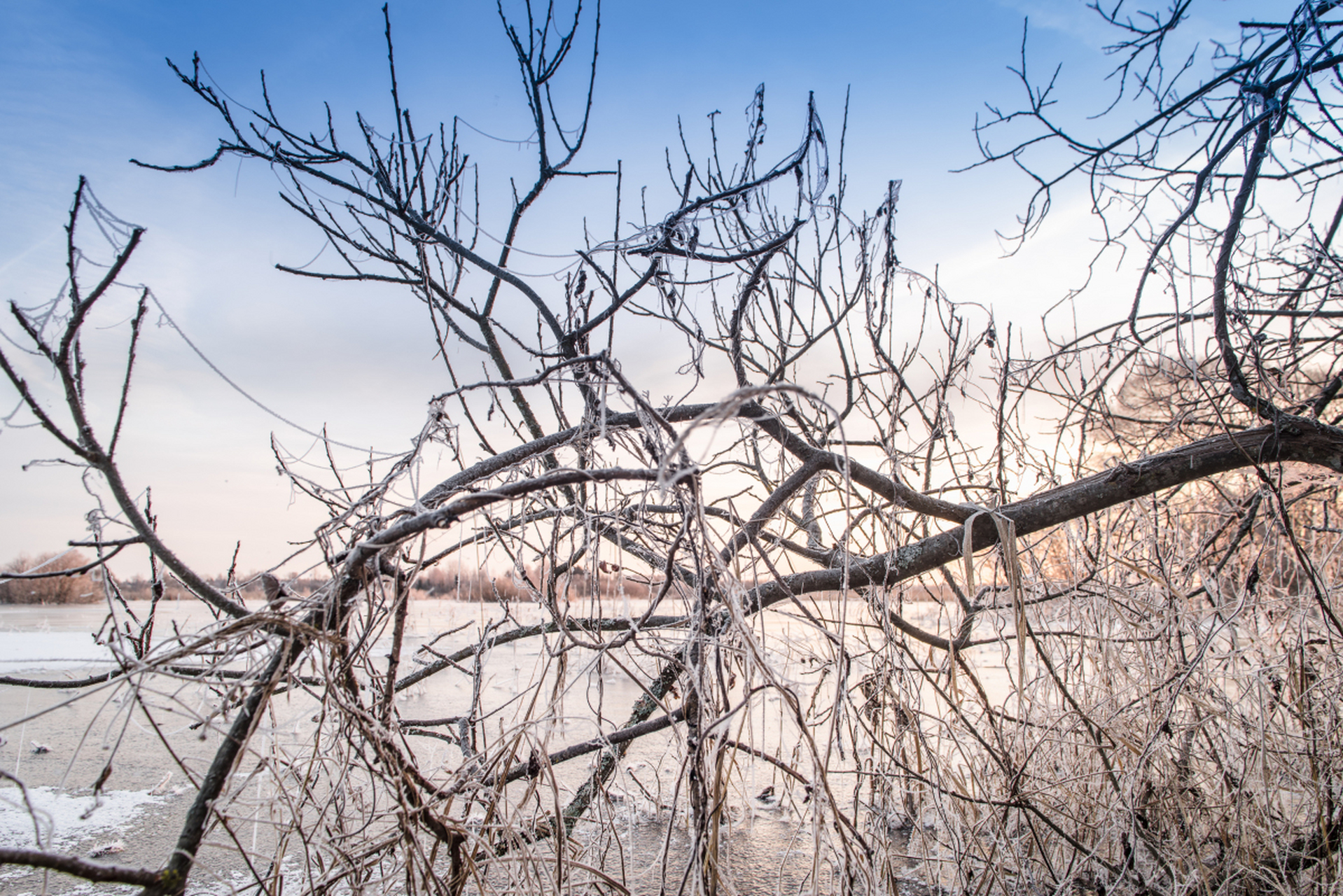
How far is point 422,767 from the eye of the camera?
3.36 m

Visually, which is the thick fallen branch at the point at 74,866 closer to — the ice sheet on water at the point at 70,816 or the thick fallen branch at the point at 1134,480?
the thick fallen branch at the point at 1134,480

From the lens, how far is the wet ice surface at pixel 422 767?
1.74 meters

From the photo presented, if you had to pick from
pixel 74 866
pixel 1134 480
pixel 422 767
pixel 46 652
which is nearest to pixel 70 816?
pixel 422 767

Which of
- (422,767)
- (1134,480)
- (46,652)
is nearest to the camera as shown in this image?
(1134,480)

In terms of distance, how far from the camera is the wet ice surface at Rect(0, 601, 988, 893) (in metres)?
1.74

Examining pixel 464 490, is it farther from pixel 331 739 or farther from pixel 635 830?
pixel 635 830

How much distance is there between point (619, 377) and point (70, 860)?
97cm

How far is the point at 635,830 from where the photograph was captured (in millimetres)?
3178

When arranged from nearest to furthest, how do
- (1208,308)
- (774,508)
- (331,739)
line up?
1. (331,739)
2. (774,508)
3. (1208,308)

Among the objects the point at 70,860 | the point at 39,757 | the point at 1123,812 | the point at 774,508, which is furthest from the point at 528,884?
the point at 39,757

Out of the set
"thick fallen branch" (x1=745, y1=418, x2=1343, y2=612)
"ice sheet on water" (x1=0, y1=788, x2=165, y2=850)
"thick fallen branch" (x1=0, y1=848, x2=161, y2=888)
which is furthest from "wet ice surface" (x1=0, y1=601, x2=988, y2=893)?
"thick fallen branch" (x1=745, y1=418, x2=1343, y2=612)

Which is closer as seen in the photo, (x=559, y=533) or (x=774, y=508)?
(x=559, y=533)

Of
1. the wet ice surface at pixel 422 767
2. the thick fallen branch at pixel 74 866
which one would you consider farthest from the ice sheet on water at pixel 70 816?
the thick fallen branch at pixel 74 866

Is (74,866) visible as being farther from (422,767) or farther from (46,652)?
(46,652)
